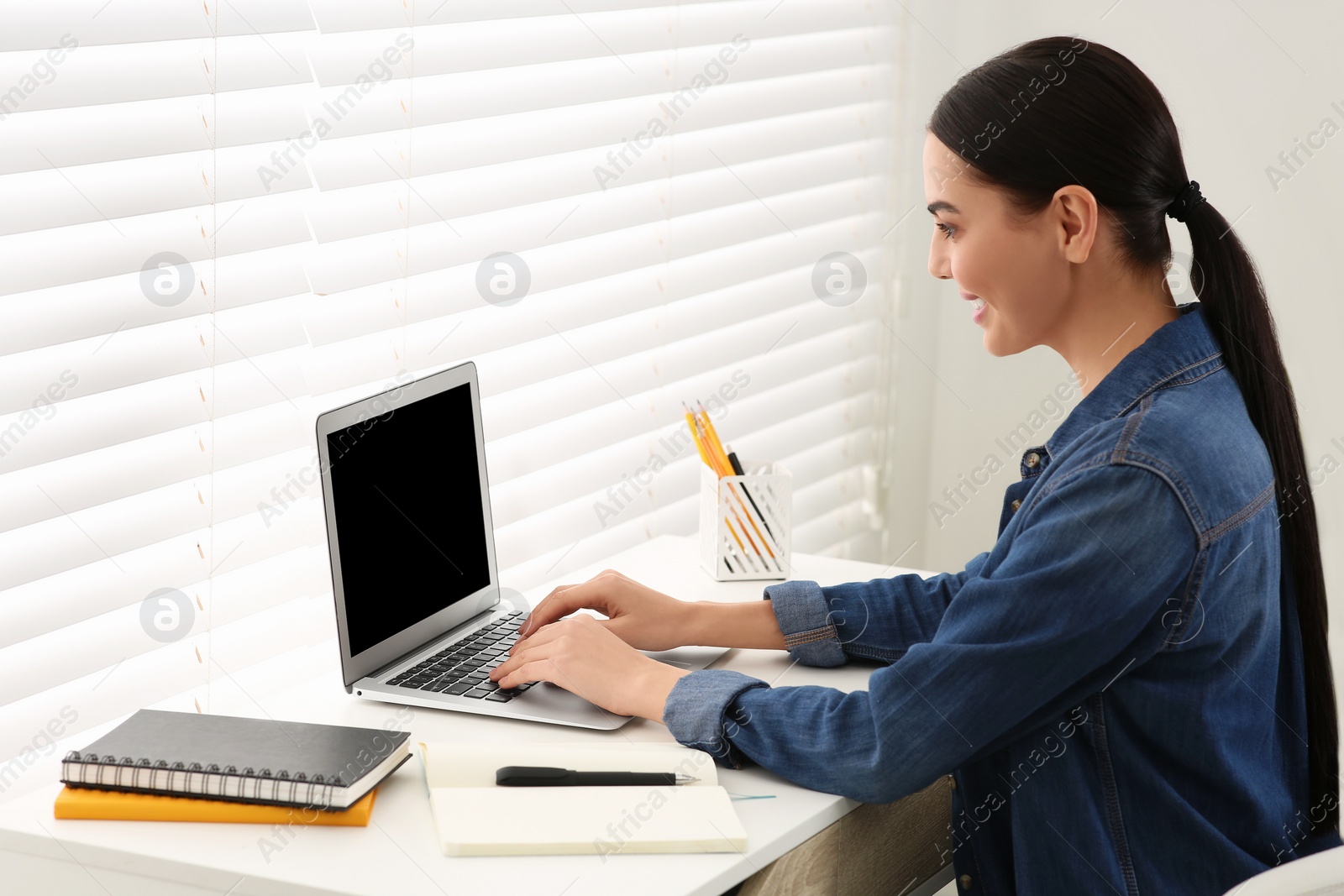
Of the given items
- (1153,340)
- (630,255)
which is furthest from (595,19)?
(1153,340)

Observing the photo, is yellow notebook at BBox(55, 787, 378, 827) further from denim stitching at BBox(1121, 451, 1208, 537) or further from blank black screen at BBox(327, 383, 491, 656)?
denim stitching at BBox(1121, 451, 1208, 537)

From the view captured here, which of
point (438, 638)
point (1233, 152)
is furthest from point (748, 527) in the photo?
point (1233, 152)

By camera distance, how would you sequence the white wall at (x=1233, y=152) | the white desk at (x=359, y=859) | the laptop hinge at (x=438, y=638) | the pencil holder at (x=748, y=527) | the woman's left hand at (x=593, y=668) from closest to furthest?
the white desk at (x=359, y=859) → the woman's left hand at (x=593, y=668) → the laptop hinge at (x=438, y=638) → the pencil holder at (x=748, y=527) → the white wall at (x=1233, y=152)

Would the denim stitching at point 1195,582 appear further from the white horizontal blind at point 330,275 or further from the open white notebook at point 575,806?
the white horizontal blind at point 330,275

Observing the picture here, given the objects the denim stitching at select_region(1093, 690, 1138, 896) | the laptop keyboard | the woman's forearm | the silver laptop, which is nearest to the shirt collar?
the denim stitching at select_region(1093, 690, 1138, 896)

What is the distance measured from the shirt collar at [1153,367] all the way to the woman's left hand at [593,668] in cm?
40

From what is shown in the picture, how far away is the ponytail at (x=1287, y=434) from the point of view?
108 cm

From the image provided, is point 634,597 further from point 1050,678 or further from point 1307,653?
point 1307,653

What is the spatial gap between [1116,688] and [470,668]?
60 cm

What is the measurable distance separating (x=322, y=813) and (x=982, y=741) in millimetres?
499

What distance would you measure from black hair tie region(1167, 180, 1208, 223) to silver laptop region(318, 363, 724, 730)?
598 mm

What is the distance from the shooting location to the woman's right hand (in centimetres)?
125

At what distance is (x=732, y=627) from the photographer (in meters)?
1.26

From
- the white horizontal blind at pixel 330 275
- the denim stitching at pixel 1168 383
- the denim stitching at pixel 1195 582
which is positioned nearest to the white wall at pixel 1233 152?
the white horizontal blind at pixel 330 275
